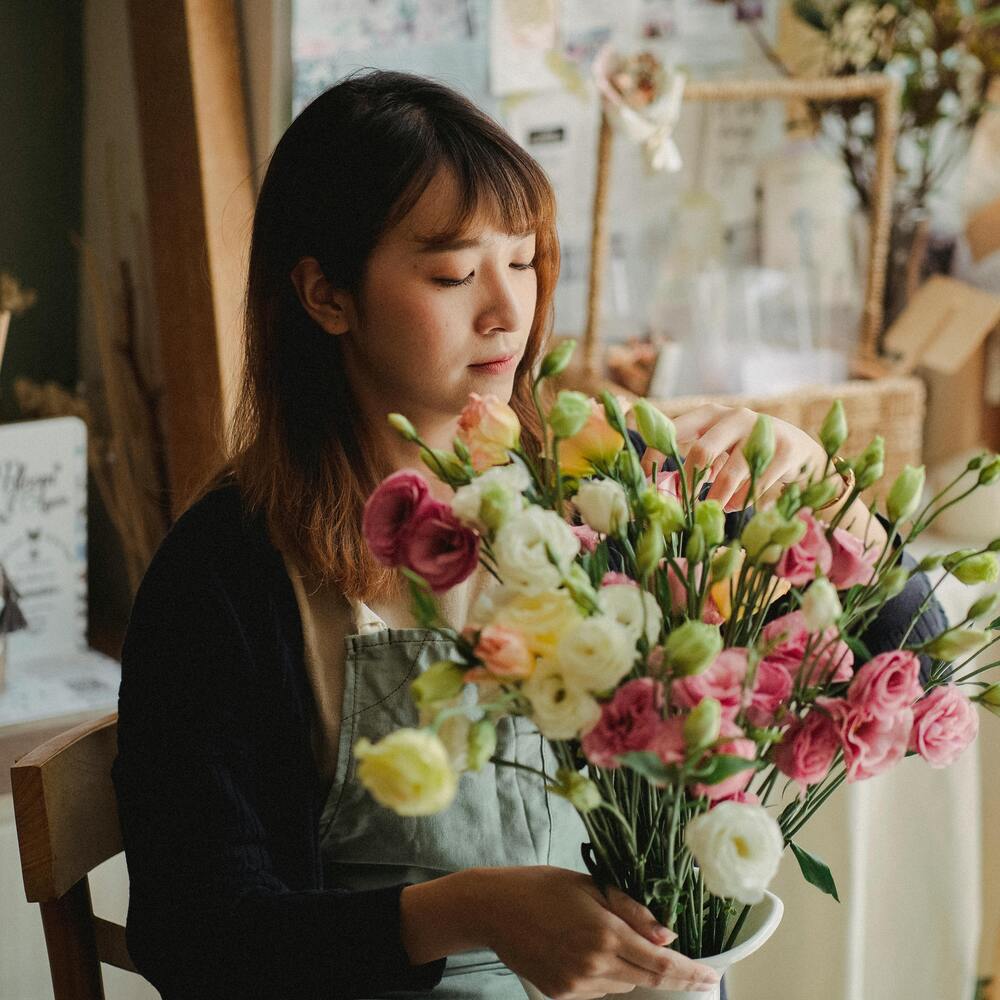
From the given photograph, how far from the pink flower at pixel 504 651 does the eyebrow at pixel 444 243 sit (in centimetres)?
45

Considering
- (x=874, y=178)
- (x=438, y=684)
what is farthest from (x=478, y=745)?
(x=874, y=178)

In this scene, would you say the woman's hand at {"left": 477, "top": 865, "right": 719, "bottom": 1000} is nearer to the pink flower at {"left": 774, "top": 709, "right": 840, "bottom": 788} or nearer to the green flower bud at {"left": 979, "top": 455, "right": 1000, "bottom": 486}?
the pink flower at {"left": 774, "top": 709, "right": 840, "bottom": 788}

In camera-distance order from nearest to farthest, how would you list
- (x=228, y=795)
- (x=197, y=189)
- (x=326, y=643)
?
1. (x=228, y=795)
2. (x=326, y=643)
3. (x=197, y=189)

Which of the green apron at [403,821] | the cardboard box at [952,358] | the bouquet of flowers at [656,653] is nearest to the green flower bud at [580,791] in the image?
the bouquet of flowers at [656,653]

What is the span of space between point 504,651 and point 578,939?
22cm

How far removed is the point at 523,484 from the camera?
55 cm

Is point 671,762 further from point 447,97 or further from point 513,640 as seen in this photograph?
point 447,97

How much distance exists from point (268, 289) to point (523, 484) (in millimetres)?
532

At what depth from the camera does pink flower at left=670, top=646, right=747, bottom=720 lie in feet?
1.75

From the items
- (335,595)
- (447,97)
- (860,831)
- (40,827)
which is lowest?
(860,831)

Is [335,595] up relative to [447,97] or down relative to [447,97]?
down

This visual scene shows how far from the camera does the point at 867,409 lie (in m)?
1.69

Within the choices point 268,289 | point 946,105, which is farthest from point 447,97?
point 946,105

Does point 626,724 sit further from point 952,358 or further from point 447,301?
point 952,358
